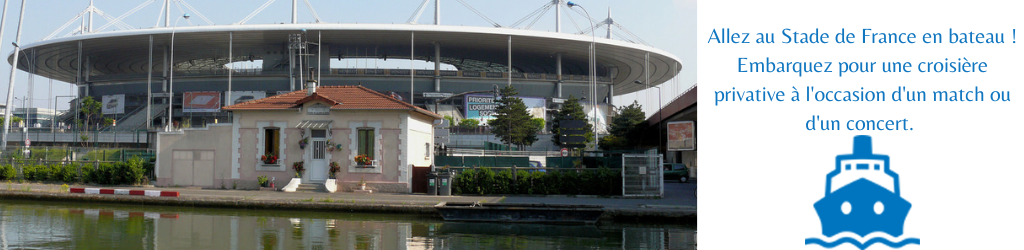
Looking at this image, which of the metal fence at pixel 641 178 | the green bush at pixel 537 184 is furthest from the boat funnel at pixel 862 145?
the green bush at pixel 537 184

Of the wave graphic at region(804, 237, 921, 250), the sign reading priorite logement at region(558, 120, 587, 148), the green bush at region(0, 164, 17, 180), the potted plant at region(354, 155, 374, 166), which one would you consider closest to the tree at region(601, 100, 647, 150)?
the sign reading priorite logement at region(558, 120, 587, 148)

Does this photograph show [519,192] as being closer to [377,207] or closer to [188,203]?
[377,207]

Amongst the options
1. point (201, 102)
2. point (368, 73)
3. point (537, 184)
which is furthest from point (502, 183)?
point (201, 102)

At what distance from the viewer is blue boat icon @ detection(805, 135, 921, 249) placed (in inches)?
247

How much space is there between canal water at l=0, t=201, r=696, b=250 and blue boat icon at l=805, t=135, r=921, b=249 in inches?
326

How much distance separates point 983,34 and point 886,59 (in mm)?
848

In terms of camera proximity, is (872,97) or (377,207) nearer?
(872,97)

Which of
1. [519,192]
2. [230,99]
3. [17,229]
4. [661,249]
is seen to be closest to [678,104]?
[519,192]

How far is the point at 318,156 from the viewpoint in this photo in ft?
85.4

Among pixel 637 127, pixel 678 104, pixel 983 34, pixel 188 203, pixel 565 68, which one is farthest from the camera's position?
pixel 565 68

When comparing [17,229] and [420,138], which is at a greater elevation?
[420,138]

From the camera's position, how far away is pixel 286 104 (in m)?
26.5

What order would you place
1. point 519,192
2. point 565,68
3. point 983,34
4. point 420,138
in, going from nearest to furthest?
point 983,34, point 519,192, point 420,138, point 565,68

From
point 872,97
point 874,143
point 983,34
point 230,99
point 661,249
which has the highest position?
point 230,99
